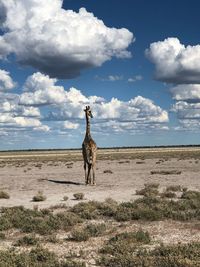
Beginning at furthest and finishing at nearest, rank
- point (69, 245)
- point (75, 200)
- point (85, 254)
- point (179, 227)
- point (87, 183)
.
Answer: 1. point (87, 183)
2. point (75, 200)
3. point (179, 227)
4. point (69, 245)
5. point (85, 254)

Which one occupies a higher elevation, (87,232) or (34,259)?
(87,232)

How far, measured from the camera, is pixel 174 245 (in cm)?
1166

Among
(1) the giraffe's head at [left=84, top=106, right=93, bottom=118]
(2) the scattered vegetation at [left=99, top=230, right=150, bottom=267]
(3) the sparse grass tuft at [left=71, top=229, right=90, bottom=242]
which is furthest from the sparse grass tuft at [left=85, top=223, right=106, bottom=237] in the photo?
(1) the giraffe's head at [left=84, top=106, right=93, bottom=118]

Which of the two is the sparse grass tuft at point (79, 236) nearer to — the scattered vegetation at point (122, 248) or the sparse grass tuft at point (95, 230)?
the sparse grass tuft at point (95, 230)

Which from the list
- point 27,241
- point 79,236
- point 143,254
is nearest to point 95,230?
point 79,236

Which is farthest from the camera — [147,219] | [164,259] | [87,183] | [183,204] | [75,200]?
[87,183]

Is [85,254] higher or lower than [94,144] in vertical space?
lower

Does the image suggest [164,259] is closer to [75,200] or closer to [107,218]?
[107,218]

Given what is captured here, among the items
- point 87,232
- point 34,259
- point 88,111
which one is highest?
point 88,111

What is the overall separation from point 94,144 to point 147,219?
14052mm

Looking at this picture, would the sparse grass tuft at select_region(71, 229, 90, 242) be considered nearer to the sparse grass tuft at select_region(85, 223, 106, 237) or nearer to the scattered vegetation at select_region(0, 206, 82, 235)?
the sparse grass tuft at select_region(85, 223, 106, 237)

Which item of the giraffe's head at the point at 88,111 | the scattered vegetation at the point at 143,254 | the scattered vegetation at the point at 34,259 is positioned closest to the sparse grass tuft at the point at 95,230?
the scattered vegetation at the point at 143,254

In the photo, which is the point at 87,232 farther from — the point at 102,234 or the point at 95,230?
the point at 102,234

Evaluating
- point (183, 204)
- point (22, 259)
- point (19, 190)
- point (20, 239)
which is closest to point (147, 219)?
point (183, 204)
